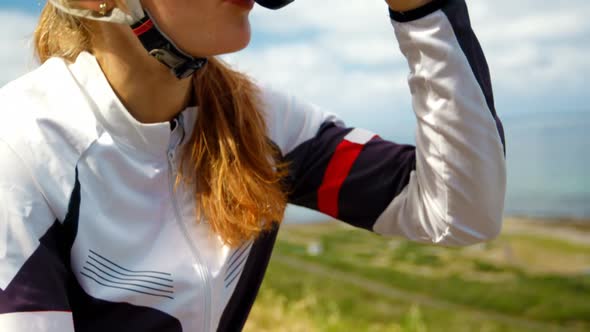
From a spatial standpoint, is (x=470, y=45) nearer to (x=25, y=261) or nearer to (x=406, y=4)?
(x=406, y=4)

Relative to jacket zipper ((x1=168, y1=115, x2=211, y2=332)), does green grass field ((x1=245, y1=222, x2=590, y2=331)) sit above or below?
below

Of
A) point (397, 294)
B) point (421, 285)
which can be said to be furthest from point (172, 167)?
point (421, 285)

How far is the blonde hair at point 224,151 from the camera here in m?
1.75

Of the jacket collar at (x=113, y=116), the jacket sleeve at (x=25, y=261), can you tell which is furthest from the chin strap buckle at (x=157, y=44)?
the jacket sleeve at (x=25, y=261)

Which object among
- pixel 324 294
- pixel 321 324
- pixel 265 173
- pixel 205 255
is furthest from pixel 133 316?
pixel 324 294

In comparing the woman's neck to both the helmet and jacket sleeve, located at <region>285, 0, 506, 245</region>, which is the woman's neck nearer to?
the helmet

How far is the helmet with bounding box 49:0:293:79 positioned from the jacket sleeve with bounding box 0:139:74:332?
14.5 inches

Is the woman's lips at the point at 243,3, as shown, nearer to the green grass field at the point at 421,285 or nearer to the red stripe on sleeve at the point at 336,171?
the red stripe on sleeve at the point at 336,171

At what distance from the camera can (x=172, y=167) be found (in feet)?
5.72

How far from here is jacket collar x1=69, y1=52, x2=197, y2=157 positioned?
1.63 m

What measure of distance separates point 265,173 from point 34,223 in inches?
24.2

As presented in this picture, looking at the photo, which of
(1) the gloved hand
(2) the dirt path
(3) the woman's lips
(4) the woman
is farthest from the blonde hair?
(2) the dirt path

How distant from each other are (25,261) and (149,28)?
1.84ft

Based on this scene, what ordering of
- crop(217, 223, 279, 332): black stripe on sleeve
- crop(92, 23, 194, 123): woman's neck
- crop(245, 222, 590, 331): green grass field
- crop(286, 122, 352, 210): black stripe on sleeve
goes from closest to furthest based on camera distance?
crop(92, 23, 194, 123): woman's neck, crop(217, 223, 279, 332): black stripe on sleeve, crop(286, 122, 352, 210): black stripe on sleeve, crop(245, 222, 590, 331): green grass field
